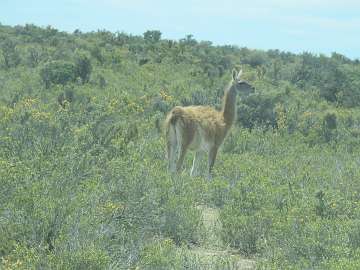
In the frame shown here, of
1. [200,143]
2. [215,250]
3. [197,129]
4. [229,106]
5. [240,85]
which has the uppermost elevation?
[240,85]

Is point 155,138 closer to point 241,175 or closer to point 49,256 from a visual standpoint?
point 241,175

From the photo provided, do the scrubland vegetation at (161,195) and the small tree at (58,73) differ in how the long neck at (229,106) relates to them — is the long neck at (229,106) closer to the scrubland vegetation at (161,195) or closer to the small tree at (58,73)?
the scrubland vegetation at (161,195)

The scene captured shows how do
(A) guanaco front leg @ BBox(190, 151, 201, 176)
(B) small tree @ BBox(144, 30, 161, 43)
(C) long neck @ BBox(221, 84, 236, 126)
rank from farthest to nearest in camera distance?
(B) small tree @ BBox(144, 30, 161, 43) → (C) long neck @ BBox(221, 84, 236, 126) → (A) guanaco front leg @ BBox(190, 151, 201, 176)

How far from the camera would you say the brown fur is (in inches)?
454

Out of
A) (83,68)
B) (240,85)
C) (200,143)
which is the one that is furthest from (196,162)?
(83,68)


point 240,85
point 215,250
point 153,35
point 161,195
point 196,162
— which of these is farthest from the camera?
point 153,35

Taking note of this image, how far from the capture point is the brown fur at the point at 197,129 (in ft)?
37.9

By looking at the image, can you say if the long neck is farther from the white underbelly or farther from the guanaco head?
the white underbelly

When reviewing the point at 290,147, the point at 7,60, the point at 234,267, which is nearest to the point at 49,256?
the point at 234,267

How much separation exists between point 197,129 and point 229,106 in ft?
4.48

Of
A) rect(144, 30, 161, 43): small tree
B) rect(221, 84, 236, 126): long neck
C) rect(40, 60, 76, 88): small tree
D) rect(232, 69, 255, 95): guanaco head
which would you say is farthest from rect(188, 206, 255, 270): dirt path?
rect(144, 30, 161, 43): small tree

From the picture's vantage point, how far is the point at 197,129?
11.9 metres

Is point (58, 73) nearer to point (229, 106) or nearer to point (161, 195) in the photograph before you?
point (229, 106)

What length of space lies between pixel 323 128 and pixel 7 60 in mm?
15598
